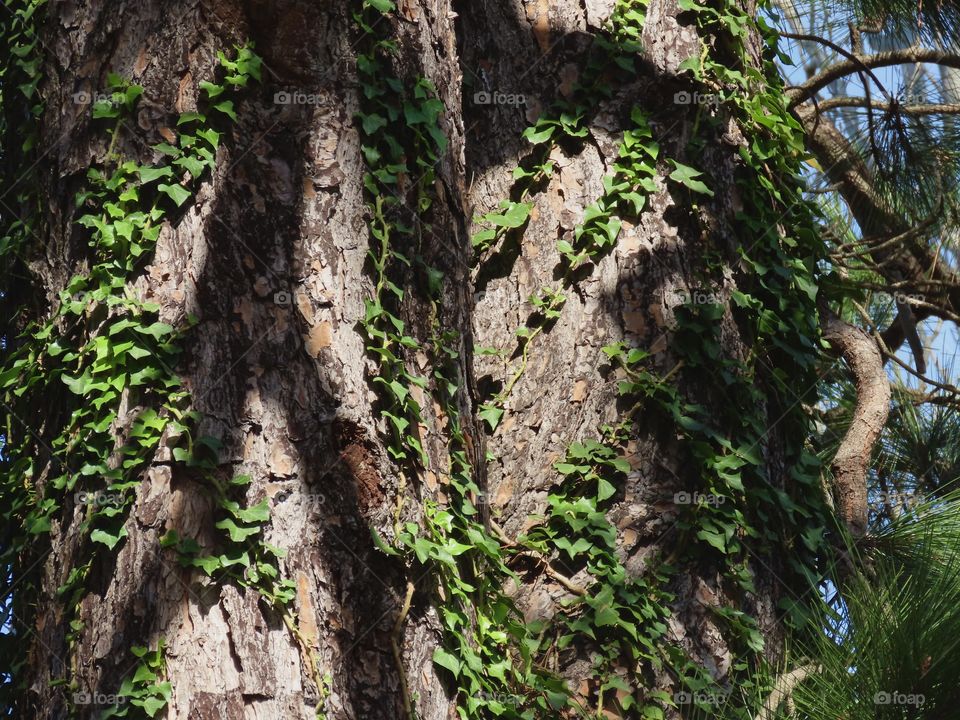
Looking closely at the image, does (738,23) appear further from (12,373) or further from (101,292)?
(12,373)

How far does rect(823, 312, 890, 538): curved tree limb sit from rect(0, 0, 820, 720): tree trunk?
0.75 ft

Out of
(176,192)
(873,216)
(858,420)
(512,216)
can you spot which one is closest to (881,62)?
(873,216)

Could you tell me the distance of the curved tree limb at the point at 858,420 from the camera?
2.62 metres

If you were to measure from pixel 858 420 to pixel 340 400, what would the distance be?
1.61 metres

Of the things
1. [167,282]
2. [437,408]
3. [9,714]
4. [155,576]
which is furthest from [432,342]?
[9,714]

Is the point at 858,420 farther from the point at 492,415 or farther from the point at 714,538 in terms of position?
the point at 492,415

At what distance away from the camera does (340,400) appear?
178 cm

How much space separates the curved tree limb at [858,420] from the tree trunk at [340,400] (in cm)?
23

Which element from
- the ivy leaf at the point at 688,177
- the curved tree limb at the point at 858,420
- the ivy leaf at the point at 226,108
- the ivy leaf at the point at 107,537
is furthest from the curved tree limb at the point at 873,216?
the ivy leaf at the point at 107,537

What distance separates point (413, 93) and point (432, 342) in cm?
52

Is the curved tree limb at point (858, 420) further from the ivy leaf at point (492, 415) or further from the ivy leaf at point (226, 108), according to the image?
the ivy leaf at point (226, 108)

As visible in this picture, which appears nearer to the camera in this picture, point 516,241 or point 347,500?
point 347,500

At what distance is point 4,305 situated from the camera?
1979mm

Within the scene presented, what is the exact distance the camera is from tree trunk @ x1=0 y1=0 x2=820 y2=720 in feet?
5.45
